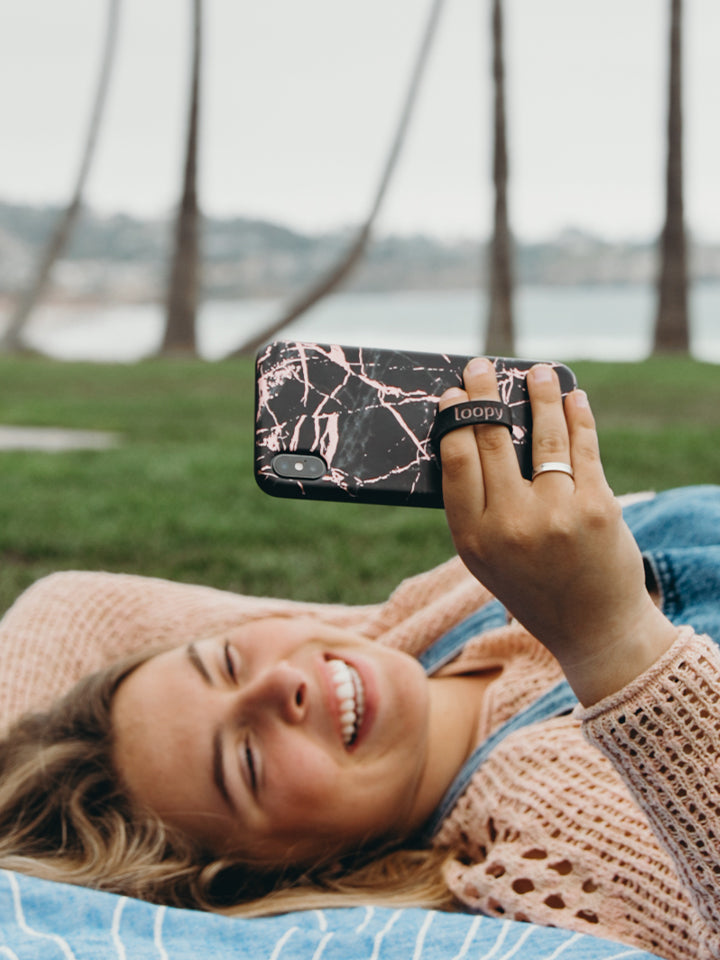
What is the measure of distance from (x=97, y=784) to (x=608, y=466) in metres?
3.97

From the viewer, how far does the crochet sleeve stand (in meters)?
1.26

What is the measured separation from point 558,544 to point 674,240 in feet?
37.9

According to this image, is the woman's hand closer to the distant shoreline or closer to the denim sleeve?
the denim sleeve

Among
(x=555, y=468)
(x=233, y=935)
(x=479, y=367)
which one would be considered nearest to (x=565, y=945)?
(x=233, y=935)

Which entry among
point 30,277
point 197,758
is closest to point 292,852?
point 197,758

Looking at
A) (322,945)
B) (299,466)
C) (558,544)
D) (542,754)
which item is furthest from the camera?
(542,754)

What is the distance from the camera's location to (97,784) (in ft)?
6.98

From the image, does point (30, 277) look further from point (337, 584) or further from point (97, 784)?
point (97, 784)

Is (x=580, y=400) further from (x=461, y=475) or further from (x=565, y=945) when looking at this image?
(x=565, y=945)

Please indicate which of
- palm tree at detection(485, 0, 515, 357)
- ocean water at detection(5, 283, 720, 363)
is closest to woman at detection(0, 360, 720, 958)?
ocean water at detection(5, 283, 720, 363)

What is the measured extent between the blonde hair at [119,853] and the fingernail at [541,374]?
115cm

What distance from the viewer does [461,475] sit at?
1216 millimetres

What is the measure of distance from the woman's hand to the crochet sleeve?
0.08ft

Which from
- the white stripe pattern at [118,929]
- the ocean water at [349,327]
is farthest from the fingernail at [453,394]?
the ocean water at [349,327]
